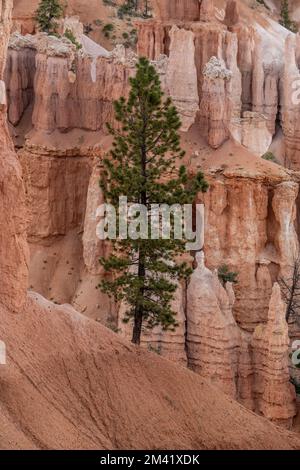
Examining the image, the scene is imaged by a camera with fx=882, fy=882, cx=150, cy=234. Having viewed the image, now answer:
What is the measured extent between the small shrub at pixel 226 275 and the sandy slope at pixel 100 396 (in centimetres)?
1008

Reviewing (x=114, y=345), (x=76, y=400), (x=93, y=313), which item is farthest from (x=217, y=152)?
(x=76, y=400)

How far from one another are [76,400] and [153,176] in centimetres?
717

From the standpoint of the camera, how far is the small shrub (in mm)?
32062

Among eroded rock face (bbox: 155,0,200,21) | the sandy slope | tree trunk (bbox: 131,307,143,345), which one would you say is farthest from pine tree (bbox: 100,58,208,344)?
eroded rock face (bbox: 155,0,200,21)

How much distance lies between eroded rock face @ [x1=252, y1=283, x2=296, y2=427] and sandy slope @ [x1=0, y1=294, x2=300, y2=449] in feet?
22.1

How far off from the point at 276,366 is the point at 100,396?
33.1ft

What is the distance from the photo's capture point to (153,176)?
24.1 meters

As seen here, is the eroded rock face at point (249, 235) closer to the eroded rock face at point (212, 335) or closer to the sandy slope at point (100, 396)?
the eroded rock face at point (212, 335)

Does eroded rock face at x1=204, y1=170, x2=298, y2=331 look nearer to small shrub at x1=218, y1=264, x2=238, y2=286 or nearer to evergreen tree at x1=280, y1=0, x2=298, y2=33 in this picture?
small shrub at x1=218, y1=264, x2=238, y2=286

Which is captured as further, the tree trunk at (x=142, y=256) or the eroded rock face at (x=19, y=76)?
the eroded rock face at (x=19, y=76)

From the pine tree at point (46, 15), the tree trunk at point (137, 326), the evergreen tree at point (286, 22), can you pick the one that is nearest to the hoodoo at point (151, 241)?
the tree trunk at point (137, 326)

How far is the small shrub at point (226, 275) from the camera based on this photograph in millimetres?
32062

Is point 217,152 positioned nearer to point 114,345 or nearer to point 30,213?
point 30,213

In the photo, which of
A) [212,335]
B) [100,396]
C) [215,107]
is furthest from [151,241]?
[215,107]
